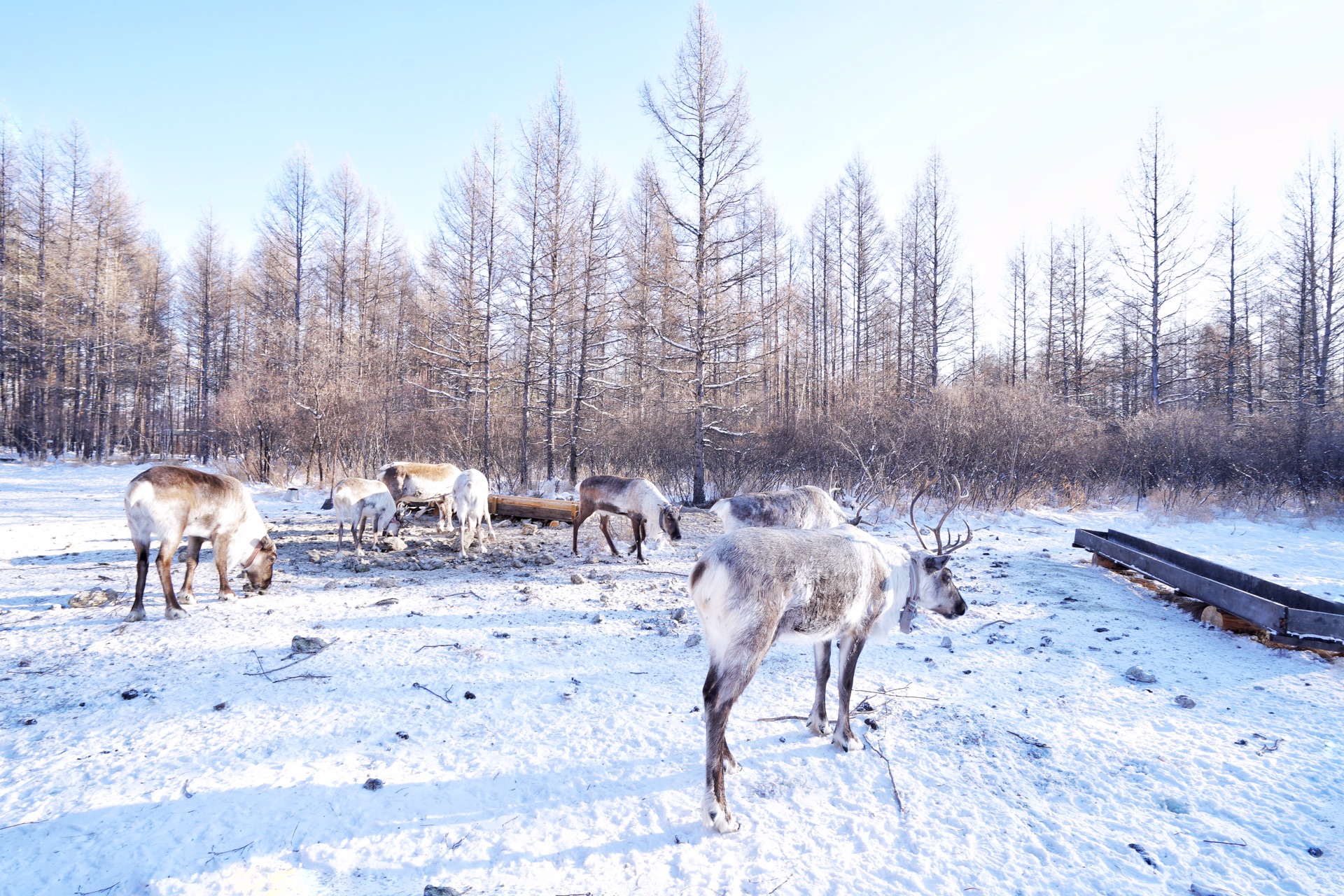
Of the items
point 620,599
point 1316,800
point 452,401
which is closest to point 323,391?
point 452,401

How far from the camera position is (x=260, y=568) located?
668 centimetres

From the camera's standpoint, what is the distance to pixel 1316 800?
3193 mm

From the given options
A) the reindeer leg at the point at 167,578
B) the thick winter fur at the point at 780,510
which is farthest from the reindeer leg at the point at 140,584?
the thick winter fur at the point at 780,510

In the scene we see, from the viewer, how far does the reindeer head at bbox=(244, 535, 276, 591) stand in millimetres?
6633

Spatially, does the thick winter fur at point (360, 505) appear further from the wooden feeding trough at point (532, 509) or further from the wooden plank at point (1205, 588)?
the wooden plank at point (1205, 588)

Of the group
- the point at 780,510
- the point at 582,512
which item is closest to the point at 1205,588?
the point at 780,510

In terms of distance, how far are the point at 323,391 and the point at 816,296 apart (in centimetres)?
2243

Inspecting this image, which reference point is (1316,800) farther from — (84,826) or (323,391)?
(323,391)

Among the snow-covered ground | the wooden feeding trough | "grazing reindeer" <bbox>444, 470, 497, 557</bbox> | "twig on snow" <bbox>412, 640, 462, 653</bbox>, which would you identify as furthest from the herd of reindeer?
the wooden feeding trough

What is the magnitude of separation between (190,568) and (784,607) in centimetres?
671

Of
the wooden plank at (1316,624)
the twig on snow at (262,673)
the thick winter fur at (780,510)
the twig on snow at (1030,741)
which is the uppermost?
the thick winter fur at (780,510)

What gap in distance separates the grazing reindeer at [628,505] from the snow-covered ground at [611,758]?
3093mm

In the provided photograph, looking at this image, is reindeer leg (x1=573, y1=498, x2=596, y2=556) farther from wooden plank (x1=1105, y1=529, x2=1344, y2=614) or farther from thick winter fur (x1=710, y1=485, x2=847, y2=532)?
wooden plank (x1=1105, y1=529, x2=1344, y2=614)

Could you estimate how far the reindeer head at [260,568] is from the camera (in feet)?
21.8
